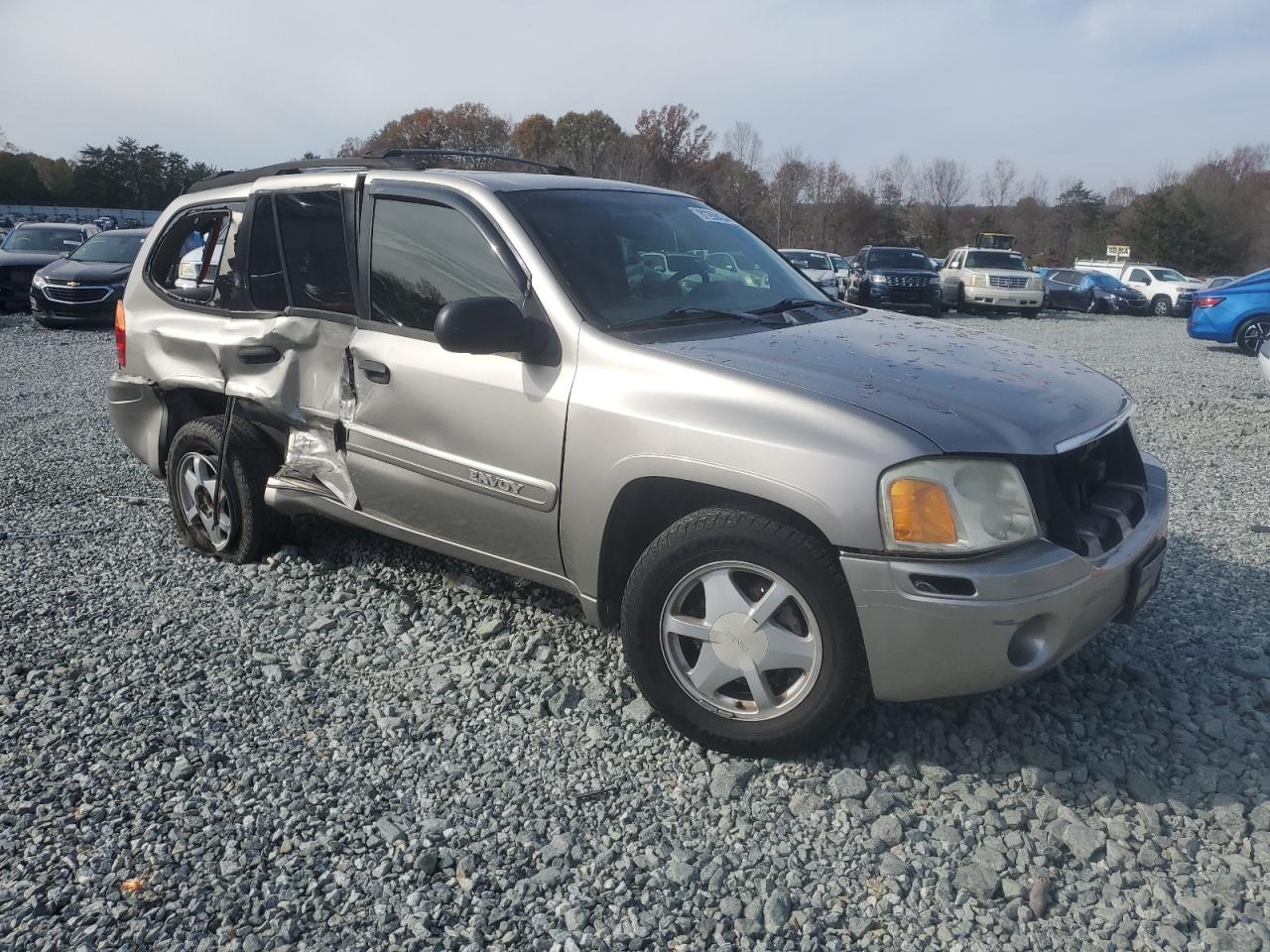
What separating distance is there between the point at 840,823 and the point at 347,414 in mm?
2413

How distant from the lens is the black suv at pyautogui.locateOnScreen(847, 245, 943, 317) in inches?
894

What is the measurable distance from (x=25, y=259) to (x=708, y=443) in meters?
19.3

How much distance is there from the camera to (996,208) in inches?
2689

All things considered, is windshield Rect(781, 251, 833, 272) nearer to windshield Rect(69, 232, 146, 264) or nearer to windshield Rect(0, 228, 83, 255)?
windshield Rect(69, 232, 146, 264)

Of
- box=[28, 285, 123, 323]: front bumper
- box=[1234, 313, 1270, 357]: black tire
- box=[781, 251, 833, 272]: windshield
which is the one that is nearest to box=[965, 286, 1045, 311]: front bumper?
box=[781, 251, 833, 272]: windshield

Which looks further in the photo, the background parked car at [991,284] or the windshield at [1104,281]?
the windshield at [1104,281]

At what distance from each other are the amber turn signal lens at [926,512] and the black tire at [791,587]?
25 centimetres

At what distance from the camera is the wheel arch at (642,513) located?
9.79ft

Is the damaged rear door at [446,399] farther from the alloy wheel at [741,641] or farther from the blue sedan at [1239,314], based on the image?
the blue sedan at [1239,314]

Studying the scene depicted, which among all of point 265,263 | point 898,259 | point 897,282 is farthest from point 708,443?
point 898,259

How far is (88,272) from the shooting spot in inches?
611

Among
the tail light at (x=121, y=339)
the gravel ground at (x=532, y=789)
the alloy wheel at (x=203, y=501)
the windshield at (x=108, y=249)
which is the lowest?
the gravel ground at (x=532, y=789)

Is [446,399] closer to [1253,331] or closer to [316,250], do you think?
[316,250]

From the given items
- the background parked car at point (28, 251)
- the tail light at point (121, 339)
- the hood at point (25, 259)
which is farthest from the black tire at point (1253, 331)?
the hood at point (25, 259)
